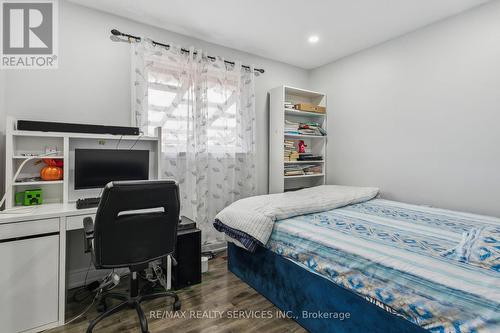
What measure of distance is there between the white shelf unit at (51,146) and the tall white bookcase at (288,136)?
168 cm

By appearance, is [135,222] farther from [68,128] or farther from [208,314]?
[68,128]

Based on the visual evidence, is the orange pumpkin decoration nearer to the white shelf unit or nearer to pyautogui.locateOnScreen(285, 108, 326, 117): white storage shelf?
the white shelf unit

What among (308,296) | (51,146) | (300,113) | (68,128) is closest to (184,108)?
(68,128)

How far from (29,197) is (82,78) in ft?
3.84

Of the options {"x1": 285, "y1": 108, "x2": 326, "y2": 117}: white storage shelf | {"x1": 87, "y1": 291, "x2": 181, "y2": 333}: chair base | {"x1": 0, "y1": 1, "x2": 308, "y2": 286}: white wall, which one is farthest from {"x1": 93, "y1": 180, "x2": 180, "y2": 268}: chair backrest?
{"x1": 285, "y1": 108, "x2": 326, "y2": 117}: white storage shelf

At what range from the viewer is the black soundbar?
1.90 m

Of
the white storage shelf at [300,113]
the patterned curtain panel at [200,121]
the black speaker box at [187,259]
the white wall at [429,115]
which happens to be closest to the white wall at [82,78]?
the patterned curtain panel at [200,121]

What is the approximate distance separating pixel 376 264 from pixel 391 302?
0.60 ft

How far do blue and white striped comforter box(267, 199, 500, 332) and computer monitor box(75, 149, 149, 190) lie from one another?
141 centimetres

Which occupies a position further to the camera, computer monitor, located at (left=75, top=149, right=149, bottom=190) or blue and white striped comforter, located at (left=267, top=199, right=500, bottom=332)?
computer monitor, located at (left=75, top=149, right=149, bottom=190)

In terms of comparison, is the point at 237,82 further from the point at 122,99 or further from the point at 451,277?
the point at 451,277

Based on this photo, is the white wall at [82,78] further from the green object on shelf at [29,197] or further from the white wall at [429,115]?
the white wall at [429,115]

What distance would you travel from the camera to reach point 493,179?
2.30 metres

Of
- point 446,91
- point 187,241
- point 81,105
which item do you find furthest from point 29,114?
point 446,91
